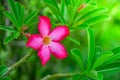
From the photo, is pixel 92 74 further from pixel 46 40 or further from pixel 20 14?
pixel 20 14

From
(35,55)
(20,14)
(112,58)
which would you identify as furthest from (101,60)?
(35,55)

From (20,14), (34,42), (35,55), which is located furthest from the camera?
(35,55)

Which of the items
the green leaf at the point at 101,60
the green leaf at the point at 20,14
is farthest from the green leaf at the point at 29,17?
the green leaf at the point at 101,60

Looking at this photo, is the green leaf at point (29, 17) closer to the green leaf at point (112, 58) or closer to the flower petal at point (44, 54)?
the flower petal at point (44, 54)

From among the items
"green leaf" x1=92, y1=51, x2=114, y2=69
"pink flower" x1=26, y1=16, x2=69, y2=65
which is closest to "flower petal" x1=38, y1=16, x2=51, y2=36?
"pink flower" x1=26, y1=16, x2=69, y2=65

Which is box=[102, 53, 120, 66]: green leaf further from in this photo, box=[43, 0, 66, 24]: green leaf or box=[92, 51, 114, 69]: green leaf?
box=[43, 0, 66, 24]: green leaf

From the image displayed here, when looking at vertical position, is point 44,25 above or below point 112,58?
above

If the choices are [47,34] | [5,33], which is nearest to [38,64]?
[5,33]
